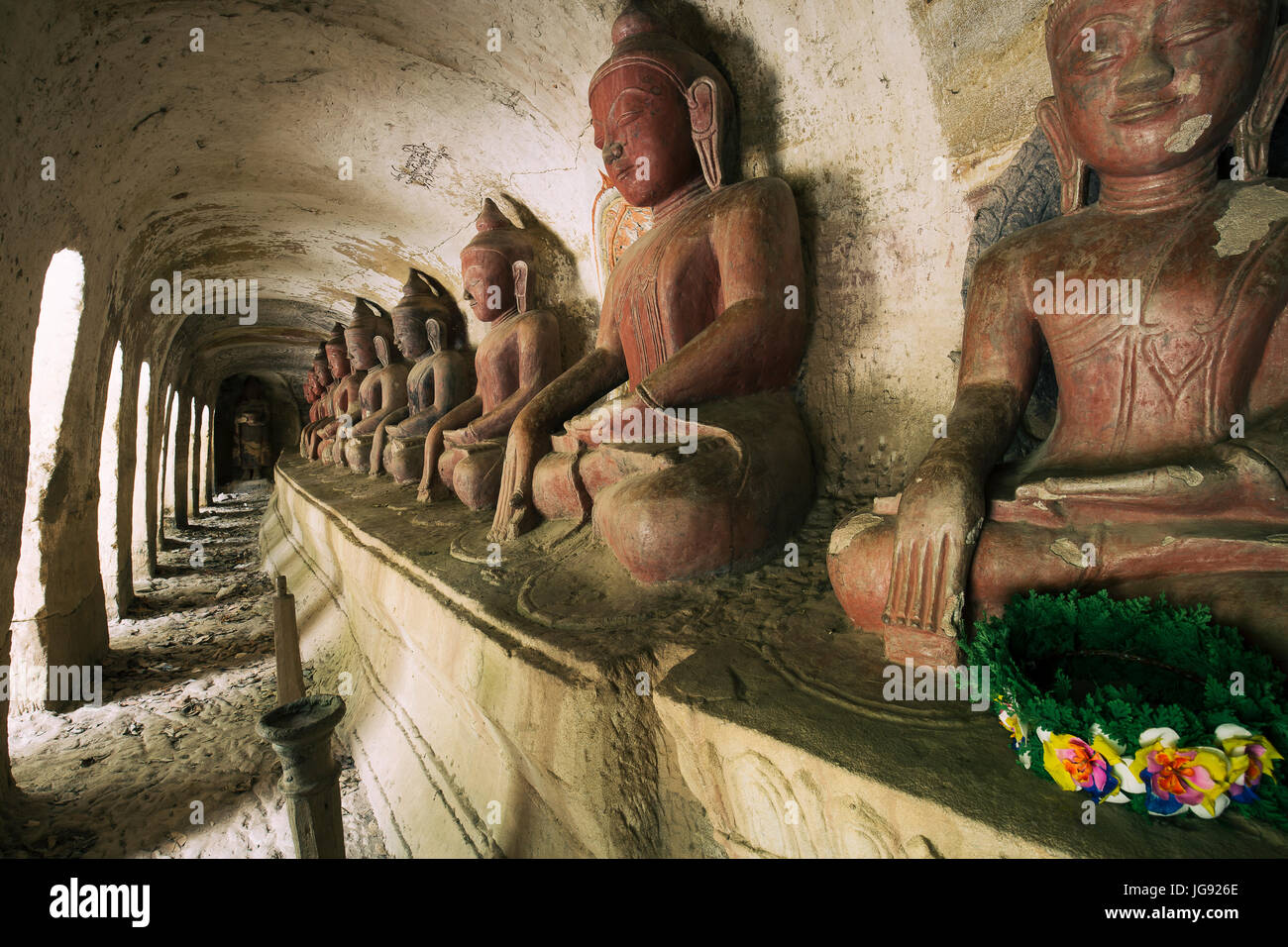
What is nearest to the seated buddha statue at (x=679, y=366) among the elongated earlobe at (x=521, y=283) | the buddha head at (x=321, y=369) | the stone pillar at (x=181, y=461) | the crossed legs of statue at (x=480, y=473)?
the crossed legs of statue at (x=480, y=473)

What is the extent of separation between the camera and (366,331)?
7887mm

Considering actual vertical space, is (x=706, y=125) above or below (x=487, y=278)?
above

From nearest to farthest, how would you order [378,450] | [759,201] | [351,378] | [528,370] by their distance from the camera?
[759,201], [528,370], [378,450], [351,378]

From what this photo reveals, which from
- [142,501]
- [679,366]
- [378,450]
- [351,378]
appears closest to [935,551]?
[679,366]

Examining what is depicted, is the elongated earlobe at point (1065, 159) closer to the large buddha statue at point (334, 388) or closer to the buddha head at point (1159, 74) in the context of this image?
the buddha head at point (1159, 74)

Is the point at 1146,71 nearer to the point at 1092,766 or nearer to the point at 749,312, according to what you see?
the point at 749,312

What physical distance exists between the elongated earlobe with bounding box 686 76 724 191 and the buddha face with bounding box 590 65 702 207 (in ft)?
0.19

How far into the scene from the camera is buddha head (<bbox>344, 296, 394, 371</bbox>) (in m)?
7.89

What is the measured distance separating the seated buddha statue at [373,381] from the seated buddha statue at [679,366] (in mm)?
4839

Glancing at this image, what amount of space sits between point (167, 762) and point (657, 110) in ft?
14.0

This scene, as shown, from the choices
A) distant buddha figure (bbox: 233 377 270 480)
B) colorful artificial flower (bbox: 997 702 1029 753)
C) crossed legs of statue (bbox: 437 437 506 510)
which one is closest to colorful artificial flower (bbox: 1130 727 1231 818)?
colorful artificial flower (bbox: 997 702 1029 753)

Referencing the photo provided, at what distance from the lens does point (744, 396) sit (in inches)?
94.8

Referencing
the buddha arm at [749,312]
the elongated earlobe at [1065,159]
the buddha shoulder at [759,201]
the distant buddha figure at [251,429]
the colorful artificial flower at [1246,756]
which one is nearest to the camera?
the colorful artificial flower at [1246,756]

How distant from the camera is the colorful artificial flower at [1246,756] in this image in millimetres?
906
